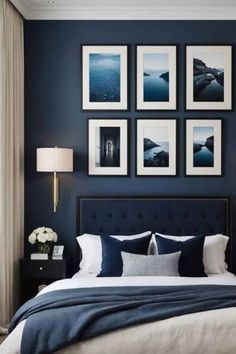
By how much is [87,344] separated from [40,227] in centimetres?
255

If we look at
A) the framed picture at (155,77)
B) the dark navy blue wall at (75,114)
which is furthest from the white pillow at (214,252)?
the framed picture at (155,77)

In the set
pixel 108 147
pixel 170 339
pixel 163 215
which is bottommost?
pixel 170 339

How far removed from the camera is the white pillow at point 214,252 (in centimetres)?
506

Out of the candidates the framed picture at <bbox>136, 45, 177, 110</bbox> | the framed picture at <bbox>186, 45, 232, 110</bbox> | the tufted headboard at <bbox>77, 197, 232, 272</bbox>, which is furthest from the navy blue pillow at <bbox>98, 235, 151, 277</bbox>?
the framed picture at <bbox>186, 45, 232, 110</bbox>

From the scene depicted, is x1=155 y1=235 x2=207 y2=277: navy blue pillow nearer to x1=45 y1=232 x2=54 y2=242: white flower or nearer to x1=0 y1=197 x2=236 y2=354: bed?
x1=0 y1=197 x2=236 y2=354: bed

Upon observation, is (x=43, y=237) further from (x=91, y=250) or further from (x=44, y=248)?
(x=91, y=250)

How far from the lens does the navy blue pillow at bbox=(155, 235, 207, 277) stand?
15.7 ft

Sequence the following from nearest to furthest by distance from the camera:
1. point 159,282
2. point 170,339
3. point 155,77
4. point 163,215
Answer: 1. point 170,339
2. point 159,282
3. point 163,215
4. point 155,77

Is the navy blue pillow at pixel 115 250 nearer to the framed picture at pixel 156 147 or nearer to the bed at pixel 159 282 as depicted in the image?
the bed at pixel 159 282

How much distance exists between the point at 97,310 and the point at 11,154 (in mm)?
2323

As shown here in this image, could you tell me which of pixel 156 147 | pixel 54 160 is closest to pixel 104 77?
pixel 156 147

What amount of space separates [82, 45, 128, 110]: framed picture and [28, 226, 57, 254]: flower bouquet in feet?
4.44

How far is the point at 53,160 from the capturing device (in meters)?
5.21

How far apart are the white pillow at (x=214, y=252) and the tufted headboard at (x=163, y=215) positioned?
8.1 inches
